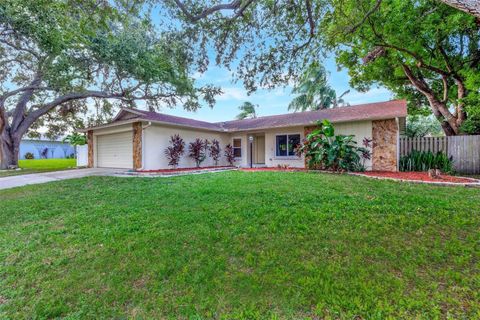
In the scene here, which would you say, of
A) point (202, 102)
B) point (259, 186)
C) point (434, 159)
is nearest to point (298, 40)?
point (259, 186)

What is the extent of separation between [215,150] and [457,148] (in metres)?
12.0

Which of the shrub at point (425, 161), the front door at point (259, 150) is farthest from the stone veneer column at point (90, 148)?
the shrub at point (425, 161)

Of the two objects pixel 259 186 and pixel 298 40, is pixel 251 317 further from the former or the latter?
pixel 298 40

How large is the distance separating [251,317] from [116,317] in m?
1.24

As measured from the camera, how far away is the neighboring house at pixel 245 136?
A: 32.8 feet

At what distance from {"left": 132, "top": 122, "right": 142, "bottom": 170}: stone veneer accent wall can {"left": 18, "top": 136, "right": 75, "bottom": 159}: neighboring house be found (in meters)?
26.8

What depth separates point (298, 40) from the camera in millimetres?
6344

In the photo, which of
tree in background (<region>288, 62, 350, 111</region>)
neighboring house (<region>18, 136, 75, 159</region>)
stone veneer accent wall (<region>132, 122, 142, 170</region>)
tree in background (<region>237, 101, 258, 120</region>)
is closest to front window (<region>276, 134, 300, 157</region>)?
stone veneer accent wall (<region>132, 122, 142, 170</region>)

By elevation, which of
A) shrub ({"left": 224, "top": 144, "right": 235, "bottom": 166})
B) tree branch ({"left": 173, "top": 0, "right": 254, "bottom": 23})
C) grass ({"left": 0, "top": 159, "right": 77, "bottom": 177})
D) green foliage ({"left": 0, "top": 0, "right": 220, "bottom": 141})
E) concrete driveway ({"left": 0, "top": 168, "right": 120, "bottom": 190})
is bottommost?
concrete driveway ({"left": 0, "top": 168, "right": 120, "bottom": 190})

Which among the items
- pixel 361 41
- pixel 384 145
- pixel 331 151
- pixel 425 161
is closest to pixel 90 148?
pixel 331 151

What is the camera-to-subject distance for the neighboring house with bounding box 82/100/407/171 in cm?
999

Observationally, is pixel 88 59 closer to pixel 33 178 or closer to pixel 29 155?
pixel 33 178

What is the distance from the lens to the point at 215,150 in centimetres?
1409

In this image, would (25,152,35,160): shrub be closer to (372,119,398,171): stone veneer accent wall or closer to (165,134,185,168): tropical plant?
(165,134,185,168): tropical plant
